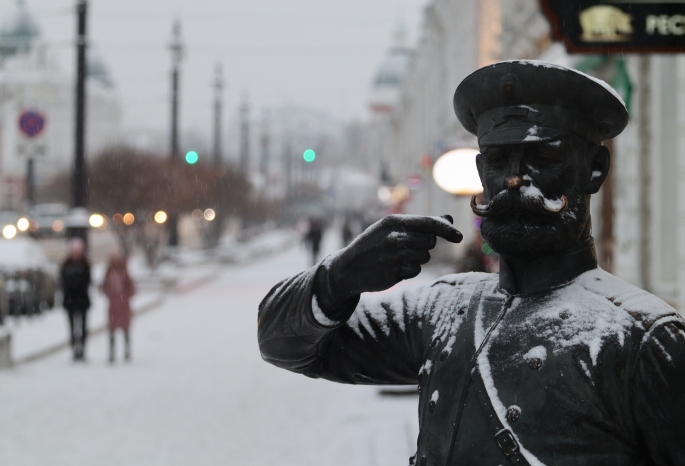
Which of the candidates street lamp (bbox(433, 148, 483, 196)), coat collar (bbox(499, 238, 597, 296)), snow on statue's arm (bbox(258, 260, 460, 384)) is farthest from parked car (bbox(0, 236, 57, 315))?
coat collar (bbox(499, 238, 597, 296))

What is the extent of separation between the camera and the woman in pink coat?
13.6 meters

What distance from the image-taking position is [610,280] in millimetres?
2322

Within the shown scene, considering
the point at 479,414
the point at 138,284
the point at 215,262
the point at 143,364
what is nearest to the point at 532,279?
the point at 479,414

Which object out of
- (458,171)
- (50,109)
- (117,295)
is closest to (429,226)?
(458,171)

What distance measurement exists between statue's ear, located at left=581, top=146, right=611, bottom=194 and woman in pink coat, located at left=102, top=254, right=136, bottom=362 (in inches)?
466

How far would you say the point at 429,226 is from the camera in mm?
2316

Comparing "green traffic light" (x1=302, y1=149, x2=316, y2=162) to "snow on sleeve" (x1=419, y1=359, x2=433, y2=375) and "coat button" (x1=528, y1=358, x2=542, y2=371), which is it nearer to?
"snow on sleeve" (x1=419, y1=359, x2=433, y2=375)

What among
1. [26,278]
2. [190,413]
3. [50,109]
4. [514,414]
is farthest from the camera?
[50,109]

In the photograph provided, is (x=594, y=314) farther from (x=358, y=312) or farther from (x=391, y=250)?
(x=358, y=312)

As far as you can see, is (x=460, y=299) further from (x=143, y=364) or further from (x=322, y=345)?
(x=143, y=364)

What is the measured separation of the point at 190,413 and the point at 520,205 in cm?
845

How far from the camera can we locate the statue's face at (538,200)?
223cm

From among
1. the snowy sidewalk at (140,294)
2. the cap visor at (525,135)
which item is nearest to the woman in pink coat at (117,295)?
the snowy sidewalk at (140,294)

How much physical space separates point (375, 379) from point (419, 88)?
45.3 meters
